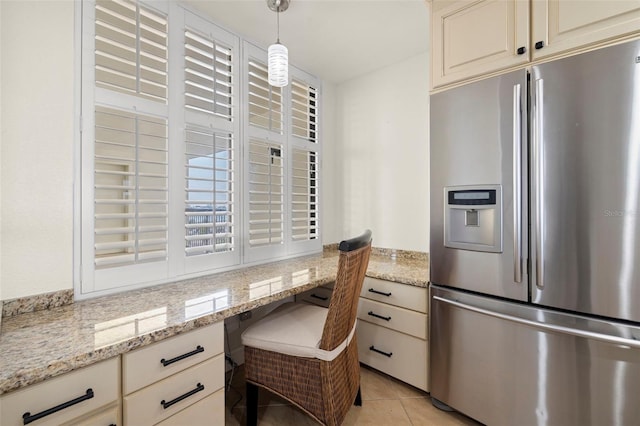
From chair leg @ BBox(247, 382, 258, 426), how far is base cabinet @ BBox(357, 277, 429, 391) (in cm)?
88

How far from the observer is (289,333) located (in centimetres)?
147

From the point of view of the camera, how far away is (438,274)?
5.38 feet

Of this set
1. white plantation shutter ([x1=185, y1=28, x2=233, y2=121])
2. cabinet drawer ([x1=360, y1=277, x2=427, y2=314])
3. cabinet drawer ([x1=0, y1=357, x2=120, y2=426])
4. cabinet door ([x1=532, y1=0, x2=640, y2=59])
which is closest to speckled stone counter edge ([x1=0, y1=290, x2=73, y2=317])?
cabinet drawer ([x1=0, y1=357, x2=120, y2=426])

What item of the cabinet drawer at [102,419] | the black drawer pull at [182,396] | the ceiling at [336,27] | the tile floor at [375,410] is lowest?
the tile floor at [375,410]

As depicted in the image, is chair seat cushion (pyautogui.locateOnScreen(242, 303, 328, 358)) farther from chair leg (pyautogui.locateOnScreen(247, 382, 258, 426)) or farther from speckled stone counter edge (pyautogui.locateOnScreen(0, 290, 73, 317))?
speckled stone counter edge (pyautogui.locateOnScreen(0, 290, 73, 317))

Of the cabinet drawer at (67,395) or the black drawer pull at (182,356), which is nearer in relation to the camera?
the cabinet drawer at (67,395)

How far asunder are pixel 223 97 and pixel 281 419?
6.76ft

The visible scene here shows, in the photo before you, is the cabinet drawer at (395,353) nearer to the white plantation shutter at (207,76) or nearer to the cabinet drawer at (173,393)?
the cabinet drawer at (173,393)

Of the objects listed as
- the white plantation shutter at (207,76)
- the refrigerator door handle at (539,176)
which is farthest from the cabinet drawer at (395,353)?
the white plantation shutter at (207,76)

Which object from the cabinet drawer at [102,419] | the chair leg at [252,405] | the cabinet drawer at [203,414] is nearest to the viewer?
the cabinet drawer at [102,419]

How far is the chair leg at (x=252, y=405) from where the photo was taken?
1489mm

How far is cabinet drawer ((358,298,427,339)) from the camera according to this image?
1.78 m

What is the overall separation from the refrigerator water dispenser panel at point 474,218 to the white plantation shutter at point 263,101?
1.41 metres

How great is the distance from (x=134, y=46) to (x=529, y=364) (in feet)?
8.46
